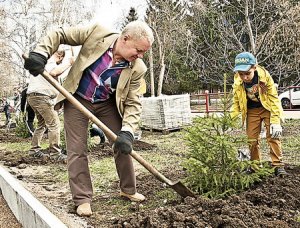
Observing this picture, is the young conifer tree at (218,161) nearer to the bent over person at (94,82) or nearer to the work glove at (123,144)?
the bent over person at (94,82)

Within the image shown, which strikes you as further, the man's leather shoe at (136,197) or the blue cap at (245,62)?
the blue cap at (245,62)

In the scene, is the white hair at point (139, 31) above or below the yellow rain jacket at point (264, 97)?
above

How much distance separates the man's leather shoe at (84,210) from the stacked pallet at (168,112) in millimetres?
8279

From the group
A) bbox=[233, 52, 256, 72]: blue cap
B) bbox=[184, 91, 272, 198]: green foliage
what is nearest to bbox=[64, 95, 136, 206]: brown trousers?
bbox=[184, 91, 272, 198]: green foliage

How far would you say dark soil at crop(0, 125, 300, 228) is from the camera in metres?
3.43

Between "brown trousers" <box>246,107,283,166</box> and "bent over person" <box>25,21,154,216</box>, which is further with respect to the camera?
"brown trousers" <box>246,107,283,166</box>

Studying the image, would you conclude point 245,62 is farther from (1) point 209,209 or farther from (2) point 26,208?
(2) point 26,208


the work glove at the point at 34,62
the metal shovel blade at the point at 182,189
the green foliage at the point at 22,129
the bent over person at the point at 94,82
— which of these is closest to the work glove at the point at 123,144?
the bent over person at the point at 94,82

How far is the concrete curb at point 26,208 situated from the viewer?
320 cm

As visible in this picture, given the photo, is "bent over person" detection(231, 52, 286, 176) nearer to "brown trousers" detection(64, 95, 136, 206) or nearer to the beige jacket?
the beige jacket

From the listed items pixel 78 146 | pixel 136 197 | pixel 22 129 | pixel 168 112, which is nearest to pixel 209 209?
pixel 136 197

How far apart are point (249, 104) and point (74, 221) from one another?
7.94 feet

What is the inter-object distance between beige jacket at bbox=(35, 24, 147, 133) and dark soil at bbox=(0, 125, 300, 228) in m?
0.77

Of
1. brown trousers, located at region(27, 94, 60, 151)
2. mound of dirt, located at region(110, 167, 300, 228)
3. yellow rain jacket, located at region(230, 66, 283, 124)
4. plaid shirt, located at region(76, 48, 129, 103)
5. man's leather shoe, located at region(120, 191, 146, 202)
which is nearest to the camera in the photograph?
mound of dirt, located at region(110, 167, 300, 228)
